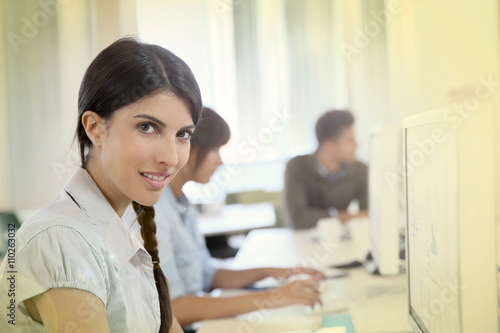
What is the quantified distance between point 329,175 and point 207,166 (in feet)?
3.47

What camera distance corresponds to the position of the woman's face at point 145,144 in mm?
540

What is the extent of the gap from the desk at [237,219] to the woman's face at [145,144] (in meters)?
1.67

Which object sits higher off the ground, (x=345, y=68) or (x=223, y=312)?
(x=345, y=68)

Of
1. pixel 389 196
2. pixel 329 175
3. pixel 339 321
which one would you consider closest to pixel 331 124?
pixel 329 175

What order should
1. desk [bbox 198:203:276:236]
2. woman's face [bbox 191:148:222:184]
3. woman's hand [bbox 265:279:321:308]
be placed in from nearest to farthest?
woman's hand [bbox 265:279:321:308] → woman's face [bbox 191:148:222:184] → desk [bbox 198:203:276:236]

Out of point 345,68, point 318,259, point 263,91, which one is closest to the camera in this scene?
point 318,259

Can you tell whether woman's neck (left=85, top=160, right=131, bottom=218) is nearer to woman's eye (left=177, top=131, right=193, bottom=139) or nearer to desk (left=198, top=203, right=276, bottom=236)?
woman's eye (left=177, top=131, right=193, bottom=139)

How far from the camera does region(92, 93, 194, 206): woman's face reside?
0.54m

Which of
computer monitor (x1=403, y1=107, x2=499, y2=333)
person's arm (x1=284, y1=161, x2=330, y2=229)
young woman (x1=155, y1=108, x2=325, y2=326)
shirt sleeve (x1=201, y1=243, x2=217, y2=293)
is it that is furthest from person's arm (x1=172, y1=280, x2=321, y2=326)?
person's arm (x1=284, y1=161, x2=330, y2=229)

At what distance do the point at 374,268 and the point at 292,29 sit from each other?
841 mm

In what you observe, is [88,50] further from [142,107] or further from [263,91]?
[263,91]

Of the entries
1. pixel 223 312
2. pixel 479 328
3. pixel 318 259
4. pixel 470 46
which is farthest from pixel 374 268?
pixel 479 328

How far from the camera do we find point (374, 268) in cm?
112

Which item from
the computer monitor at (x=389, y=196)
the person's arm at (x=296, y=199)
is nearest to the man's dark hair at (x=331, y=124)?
the person's arm at (x=296, y=199)
